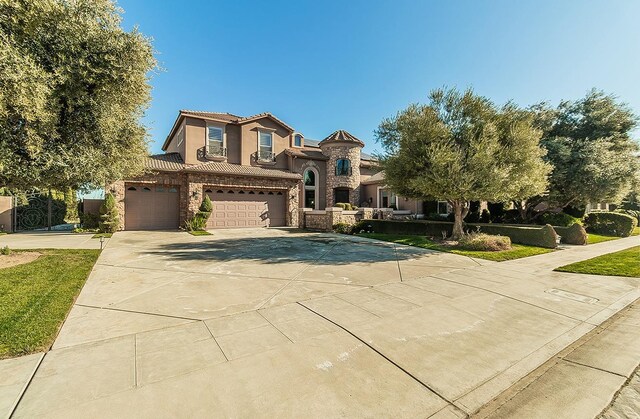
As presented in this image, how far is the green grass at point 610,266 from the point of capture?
26.8 ft

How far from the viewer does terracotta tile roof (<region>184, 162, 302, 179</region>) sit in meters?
18.4

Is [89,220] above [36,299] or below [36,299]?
above

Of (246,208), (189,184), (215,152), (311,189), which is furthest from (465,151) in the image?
(215,152)

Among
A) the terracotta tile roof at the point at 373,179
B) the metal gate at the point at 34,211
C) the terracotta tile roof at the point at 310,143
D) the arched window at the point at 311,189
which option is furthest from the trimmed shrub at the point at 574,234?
the metal gate at the point at 34,211

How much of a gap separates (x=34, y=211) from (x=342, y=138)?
75.5ft

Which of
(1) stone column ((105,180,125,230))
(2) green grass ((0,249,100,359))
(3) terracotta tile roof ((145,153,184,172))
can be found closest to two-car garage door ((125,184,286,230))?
(1) stone column ((105,180,125,230))

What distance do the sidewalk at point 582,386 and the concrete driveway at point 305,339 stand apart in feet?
0.48

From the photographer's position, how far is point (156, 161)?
1877cm

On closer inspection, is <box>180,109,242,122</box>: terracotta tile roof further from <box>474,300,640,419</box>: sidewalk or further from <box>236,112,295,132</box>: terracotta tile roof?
<box>474,300,640,419</box>: sidewalk

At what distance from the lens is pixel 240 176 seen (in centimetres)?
1970

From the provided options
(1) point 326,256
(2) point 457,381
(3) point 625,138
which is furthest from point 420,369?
(3) point 625,138

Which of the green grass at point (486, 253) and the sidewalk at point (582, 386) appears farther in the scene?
the green grass at point (486, 253)

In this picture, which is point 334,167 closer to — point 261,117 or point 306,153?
point 306,153

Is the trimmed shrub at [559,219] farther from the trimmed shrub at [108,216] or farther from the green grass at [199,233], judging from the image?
the trimmed shrub at [108,216]
